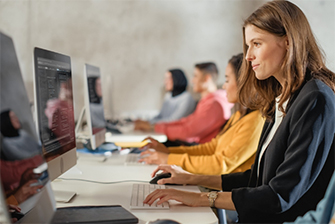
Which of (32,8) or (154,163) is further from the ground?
(32,8)

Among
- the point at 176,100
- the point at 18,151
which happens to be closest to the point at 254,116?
the point at 18,151

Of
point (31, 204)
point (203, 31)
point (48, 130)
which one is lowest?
point (31, 204)

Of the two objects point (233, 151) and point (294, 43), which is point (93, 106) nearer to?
point (233, 151)

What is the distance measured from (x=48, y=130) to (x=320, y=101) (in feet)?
2.97

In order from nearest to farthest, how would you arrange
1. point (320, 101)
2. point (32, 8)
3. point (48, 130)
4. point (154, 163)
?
point (320, 101) → point (48, 130) → point (154, 163) → point (32, 8)

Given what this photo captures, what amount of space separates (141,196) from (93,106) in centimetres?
86

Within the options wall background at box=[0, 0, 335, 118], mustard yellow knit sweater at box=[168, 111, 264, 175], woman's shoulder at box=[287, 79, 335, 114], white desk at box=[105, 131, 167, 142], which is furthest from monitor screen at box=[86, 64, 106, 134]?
wall background at box=[0, 0, 335, 118]

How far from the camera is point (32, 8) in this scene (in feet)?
17.5

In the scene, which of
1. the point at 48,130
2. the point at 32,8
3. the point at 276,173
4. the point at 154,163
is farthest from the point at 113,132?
the point at 32,8

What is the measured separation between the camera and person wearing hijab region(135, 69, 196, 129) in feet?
15.9

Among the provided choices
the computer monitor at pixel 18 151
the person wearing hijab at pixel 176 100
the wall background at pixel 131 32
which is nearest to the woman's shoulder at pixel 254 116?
the computer monitor at pixel 18 151

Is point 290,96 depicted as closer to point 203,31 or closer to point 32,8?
point 203,31

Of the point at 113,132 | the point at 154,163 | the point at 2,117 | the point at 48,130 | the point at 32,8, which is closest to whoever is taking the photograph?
the point at 2,117

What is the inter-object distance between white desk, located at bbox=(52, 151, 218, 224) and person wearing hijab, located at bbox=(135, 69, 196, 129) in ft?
8.39
